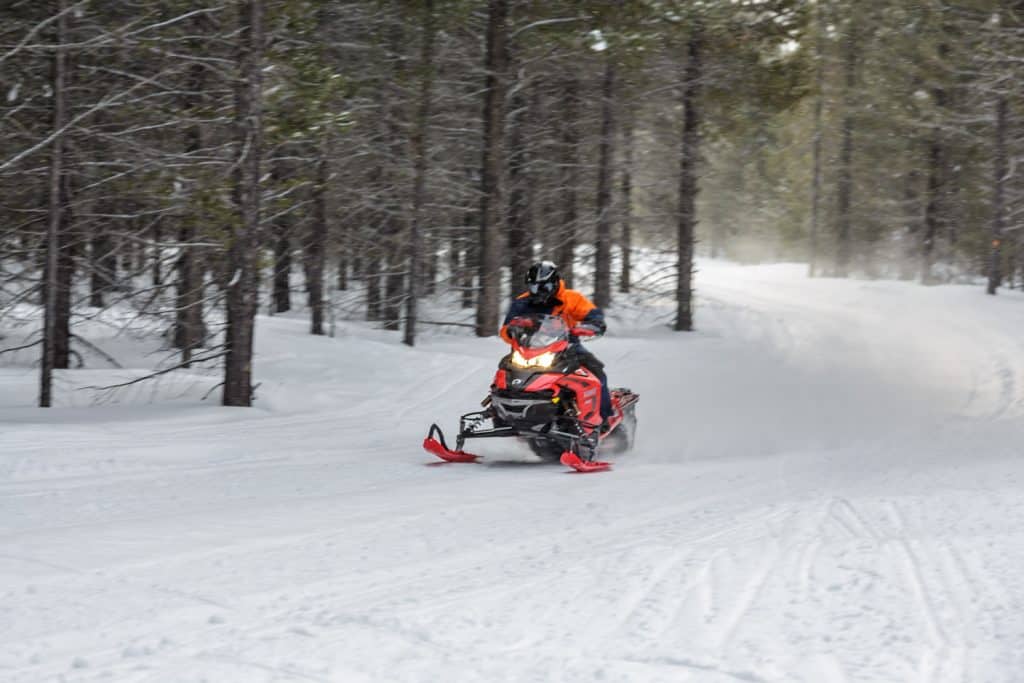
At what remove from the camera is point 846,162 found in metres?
41.3

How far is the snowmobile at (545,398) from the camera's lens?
9531 millimetres

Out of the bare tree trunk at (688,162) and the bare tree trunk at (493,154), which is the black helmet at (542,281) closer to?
the bare tree trunk at (493,154)

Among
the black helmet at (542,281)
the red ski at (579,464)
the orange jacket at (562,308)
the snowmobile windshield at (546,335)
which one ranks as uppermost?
the black helmet at (542,281)

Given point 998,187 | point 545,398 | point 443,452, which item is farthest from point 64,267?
point 998,187

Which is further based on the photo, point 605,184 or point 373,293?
point 373,293

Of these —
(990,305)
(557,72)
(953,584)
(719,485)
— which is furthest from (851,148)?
(953,584)

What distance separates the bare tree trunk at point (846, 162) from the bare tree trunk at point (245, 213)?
105 feet

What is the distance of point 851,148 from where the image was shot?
4078 centimetres

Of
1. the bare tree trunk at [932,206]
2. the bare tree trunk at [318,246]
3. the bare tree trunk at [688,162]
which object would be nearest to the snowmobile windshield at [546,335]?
the bare tree trunk at [318,246]

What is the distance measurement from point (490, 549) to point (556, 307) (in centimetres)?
436

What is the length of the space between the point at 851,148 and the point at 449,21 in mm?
28318

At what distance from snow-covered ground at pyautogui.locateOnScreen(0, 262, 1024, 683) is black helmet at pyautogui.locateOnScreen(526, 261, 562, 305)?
65.9 inches

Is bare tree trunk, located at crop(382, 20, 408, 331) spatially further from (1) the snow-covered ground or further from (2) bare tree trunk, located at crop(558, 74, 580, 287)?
(1) the snow-covered ground

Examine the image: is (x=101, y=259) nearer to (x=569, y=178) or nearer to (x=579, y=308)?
(x=579, y=308)
